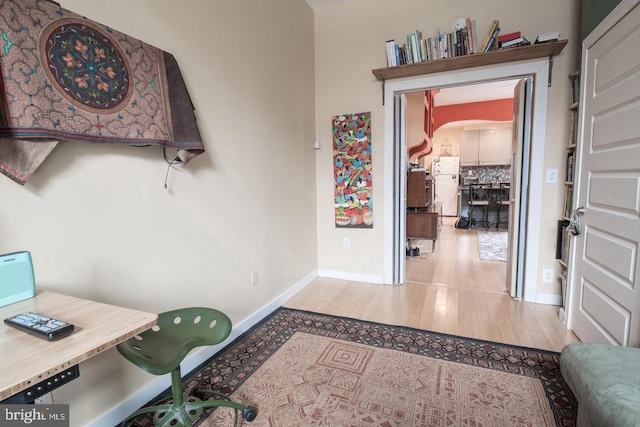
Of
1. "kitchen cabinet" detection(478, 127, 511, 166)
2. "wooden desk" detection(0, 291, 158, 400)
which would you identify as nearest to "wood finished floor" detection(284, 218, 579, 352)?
"wooden desk" detection(0, 291, 158, 400)

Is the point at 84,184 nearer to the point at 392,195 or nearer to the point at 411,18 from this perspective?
the point at 392,195

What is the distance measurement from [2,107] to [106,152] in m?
0.40

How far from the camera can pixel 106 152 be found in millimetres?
1412

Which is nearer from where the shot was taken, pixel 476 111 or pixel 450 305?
pixel 450 305

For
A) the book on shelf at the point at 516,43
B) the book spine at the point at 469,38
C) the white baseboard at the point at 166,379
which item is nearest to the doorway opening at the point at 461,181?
the book on shelf at the point at 516,43

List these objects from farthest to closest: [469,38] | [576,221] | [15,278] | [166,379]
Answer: [469,38]
[576,221]
[166,379]
[15,278]

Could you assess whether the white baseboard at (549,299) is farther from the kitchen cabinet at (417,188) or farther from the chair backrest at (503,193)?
the chair backrest at (503,193)

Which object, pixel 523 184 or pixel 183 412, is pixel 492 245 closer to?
pixel 523 184

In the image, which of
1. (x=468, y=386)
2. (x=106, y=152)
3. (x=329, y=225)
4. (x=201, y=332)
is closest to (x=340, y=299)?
(x=329, y=225)

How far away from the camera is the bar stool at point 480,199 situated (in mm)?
6975

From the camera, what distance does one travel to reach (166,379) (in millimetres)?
1701

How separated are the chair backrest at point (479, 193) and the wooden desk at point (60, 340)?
7.41m

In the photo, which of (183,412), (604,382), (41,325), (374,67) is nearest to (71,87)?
(41,325)

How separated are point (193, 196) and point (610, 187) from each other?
2454mm
